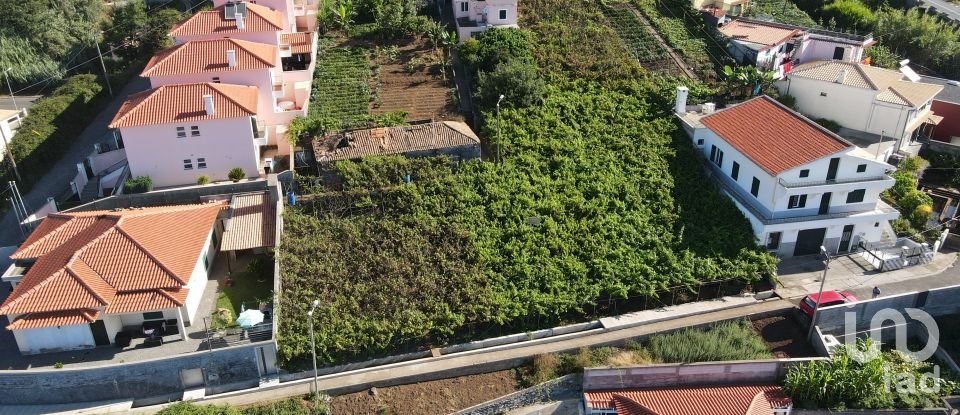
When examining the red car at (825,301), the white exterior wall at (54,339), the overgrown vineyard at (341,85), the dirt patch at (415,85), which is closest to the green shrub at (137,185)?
the white exterior wall at (54,339)

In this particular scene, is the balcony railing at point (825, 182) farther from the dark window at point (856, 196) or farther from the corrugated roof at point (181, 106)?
the corrugated roof at point (181, 106)

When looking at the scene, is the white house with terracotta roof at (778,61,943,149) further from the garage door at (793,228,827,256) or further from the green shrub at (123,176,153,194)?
the green shrub at (123,176,153,194)

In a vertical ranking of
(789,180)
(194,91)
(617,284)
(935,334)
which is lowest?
(935,334)

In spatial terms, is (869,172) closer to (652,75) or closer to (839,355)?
(839,355)

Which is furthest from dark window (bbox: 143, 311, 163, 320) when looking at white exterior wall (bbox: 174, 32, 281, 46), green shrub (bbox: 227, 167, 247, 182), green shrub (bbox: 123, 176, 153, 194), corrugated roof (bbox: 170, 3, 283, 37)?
corrugated roof (bbox: 170, 3, 283, 37)

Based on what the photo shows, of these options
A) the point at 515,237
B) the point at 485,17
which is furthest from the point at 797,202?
the point at 485,17

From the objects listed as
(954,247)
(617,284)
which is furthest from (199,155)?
(954,247)
